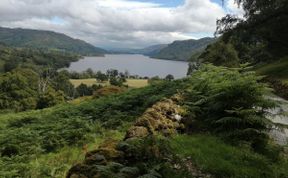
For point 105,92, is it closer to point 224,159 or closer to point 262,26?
point 262,26

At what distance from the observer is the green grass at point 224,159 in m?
8.87

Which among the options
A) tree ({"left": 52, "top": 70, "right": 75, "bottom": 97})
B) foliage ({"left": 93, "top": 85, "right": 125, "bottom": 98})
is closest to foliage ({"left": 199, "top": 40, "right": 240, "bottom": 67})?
foliage ({"left": 93, "top": 85, "right": 125, "bottom": 98})

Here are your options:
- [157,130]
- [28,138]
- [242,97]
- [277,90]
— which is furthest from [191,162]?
[277,90]

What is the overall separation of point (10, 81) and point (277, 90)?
8366 centimetres

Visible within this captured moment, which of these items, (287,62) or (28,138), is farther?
(287,62)

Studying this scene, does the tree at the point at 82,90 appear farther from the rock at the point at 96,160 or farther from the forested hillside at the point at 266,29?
the rock at the point at 96,160

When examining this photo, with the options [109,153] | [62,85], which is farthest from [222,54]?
[62,85]

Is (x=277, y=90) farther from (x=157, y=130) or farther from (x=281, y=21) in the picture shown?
(x=157, y=130)

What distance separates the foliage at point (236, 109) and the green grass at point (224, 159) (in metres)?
0.70

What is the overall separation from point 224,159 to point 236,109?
2.15 metres

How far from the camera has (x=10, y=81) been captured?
100m

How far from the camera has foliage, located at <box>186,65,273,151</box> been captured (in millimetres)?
11109

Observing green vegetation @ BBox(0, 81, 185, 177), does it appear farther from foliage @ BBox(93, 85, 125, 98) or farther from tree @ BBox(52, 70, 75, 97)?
tree @ BBox(52, 70, 75, 97)

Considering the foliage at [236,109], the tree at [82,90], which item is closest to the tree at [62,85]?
the tree at [82,90]
